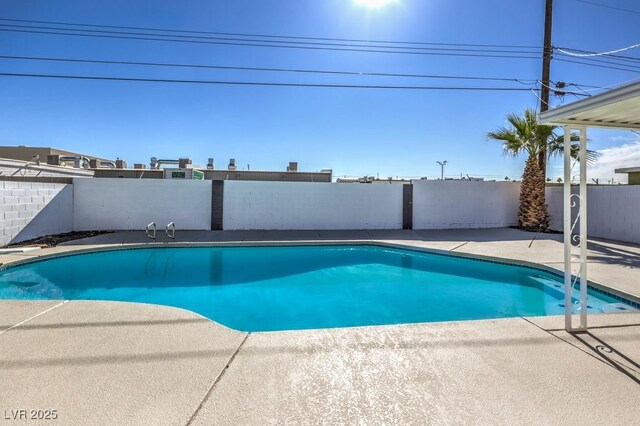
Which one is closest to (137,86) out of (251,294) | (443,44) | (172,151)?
(172,151)

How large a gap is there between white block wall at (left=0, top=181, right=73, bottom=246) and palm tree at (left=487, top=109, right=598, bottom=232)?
14.4 meters

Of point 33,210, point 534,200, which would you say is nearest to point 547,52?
point 534,200

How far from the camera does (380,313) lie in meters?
4.77

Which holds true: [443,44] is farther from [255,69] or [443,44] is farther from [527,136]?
[255,69]

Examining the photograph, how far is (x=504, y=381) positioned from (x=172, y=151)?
62.0ft

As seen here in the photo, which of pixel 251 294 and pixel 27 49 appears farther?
pixel 27 49

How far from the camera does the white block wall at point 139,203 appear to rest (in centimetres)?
1029

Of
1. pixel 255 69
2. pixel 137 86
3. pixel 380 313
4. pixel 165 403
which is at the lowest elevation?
pixel 380 313

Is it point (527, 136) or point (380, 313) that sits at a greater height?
point (527, 136)

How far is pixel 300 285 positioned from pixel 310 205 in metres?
5.50

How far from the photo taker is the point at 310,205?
37.4ft

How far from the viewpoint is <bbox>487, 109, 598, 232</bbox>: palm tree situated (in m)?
10.9

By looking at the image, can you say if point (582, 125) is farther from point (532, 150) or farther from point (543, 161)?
point (543, 161)

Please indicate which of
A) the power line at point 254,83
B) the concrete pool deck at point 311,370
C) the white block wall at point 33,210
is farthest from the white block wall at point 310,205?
the concrete pool deck at point 311,370
